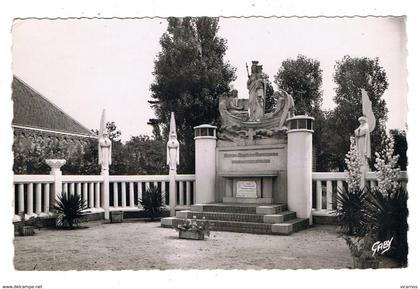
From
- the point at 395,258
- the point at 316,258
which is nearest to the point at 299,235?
the point at 316,258

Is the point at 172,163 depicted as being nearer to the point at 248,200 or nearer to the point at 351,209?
the point at 248,200

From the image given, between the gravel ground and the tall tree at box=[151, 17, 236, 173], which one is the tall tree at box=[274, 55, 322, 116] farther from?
the gravel ground

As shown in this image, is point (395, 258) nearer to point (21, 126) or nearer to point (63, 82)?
point (63, 82)

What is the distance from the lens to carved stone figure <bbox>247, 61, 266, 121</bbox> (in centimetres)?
1177

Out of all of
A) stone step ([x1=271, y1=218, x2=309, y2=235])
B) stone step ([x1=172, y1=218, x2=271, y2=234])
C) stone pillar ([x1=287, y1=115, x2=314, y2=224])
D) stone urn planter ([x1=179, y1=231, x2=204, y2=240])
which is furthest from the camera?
stone pillar ([x1=287, y1=115, x2=314, y2=224])

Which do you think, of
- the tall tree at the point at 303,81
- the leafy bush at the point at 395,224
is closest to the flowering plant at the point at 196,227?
the leafy bush at the point at 395,224

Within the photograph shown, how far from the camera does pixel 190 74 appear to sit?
2056 cm

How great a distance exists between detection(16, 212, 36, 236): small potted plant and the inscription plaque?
18.8 ft

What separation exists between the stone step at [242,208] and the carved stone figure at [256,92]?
2871 mm

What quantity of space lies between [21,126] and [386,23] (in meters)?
10.5

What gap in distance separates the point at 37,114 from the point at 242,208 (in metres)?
7.07

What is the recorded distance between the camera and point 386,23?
640cm

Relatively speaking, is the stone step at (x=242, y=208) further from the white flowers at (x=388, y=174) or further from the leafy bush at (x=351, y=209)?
the white flowers at (x=388, y=174)

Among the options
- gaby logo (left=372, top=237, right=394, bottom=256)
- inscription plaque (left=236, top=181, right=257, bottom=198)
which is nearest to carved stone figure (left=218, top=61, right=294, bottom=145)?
inscription plaque (left=236, top=181, right=257, bottom=198)
